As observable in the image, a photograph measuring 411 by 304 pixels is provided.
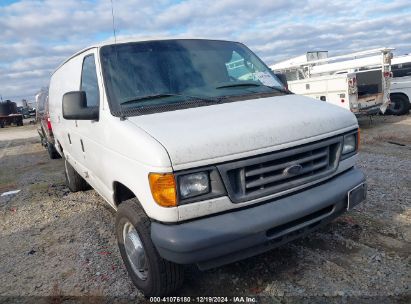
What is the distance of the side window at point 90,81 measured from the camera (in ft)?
11.9

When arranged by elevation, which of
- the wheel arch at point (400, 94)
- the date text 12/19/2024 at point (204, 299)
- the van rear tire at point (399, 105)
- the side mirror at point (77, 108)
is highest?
the side mirror at point (77, 108)

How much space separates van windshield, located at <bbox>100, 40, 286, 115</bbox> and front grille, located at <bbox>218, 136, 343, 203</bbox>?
89cm

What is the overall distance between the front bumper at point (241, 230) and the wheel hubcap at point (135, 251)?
540 mm

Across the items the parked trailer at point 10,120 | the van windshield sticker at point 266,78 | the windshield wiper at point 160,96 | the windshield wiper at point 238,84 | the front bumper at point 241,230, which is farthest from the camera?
the parked trailer at point 10,120

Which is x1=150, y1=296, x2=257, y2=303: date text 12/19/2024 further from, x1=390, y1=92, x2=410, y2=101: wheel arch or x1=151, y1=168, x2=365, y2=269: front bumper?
x1=390, y1=92, x2=410, y2=101: wheel arch

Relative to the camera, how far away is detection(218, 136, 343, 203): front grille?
8.52 ft

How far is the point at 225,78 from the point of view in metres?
3.70

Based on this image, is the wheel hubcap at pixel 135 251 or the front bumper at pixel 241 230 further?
the wheel hubcap at pixel 135 251

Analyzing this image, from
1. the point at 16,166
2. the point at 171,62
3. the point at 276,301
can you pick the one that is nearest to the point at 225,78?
the point at 171,62

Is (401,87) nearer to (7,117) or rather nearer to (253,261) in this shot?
(253,261)

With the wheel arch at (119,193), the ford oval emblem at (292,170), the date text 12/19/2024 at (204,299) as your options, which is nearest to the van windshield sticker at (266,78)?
the ford oval emblem at (292,170)

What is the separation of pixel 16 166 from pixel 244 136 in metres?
10.1

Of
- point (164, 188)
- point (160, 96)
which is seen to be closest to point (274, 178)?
point (164, 188)

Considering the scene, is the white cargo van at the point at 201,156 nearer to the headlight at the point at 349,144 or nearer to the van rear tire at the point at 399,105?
the headlight at the point at 349,144
